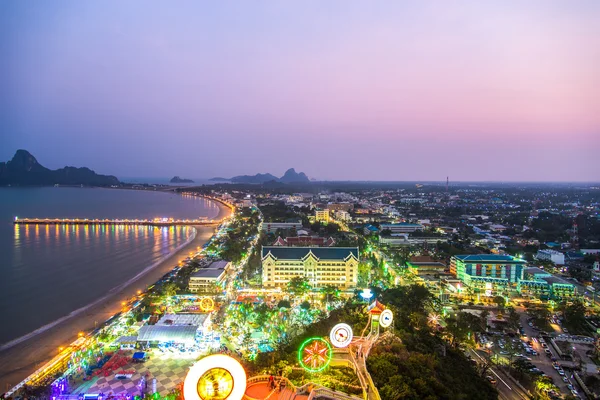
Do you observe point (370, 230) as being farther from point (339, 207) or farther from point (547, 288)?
point (339, 207)

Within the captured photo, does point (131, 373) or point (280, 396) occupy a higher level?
point (280, 396)

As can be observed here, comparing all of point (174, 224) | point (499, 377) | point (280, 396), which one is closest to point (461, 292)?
point (499, 377)

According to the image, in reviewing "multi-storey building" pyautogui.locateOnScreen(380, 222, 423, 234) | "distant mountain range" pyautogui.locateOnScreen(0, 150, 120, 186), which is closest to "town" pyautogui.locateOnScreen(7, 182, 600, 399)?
"multi-storey building" pyautogui.locateOnScreen(380, 222, 423, 234)

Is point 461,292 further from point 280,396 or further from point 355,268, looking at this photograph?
point 280,396

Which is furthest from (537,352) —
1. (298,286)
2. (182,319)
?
(182,319)

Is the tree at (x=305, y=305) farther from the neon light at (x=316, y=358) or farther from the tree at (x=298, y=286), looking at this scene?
the neon light at (x=316, y=358)
